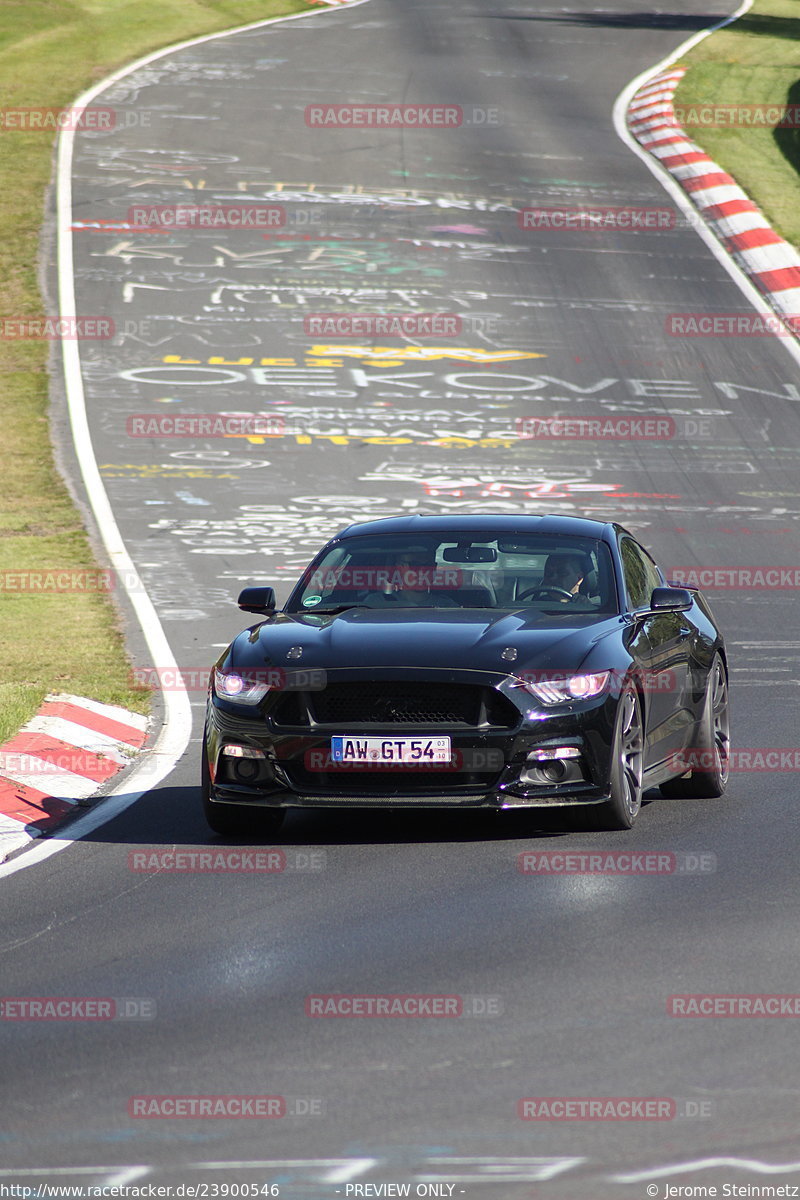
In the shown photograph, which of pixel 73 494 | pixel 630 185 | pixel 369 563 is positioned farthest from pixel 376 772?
pixel 630 185

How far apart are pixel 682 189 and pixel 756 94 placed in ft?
23.4

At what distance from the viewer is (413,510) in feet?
61.6

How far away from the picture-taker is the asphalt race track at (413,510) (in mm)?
5109

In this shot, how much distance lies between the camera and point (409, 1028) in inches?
231

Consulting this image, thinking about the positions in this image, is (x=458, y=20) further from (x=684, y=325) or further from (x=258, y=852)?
(x=258, y=852)

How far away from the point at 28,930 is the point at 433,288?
68.9 ft

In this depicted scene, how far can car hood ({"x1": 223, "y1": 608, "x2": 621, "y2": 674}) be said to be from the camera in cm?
846
